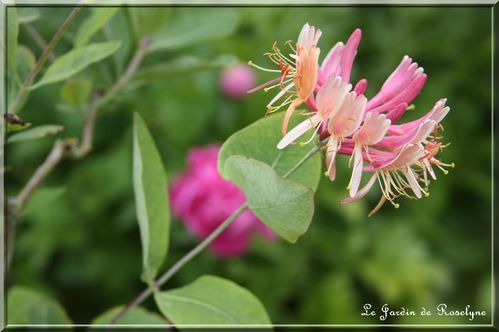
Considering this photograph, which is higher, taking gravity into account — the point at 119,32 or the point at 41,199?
the point at 119,32

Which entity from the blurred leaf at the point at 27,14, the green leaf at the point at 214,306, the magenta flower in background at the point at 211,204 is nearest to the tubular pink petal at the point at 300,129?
the green leaf at the point at 214,306

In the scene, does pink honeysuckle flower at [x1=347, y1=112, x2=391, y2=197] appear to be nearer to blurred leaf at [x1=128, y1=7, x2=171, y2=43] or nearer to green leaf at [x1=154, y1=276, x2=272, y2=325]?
green leaf at [x1=154, y1=276, x2=272, y2=325]

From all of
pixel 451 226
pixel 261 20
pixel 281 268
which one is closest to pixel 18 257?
pixel 281 268

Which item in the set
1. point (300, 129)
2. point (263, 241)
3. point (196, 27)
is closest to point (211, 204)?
point (263, 241)

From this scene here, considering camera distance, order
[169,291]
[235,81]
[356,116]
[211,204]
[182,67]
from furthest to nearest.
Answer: [235,81], [211,204], [182,67], [169,291], [356,116]

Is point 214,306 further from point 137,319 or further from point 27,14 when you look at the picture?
point 27,14

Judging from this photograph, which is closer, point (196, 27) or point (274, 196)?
point (274, 196)

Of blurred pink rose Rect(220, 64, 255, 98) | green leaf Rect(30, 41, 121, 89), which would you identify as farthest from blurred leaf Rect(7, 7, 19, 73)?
blurred pink rose Rect(220, 64, 255, 98)

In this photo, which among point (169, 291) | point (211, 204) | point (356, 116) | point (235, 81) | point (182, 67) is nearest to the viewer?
point (356, 116)

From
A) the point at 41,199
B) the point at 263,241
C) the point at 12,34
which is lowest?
the point at 263,241
